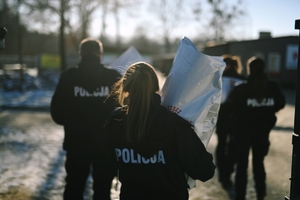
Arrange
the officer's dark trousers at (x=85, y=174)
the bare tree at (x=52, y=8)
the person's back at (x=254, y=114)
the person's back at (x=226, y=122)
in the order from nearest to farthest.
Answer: the officer's dark trousers at (x=85, y=174), the person's back at (x=254, y=114), the person's back at (x=226, y=122), the bare tree at (x=52, y=8)

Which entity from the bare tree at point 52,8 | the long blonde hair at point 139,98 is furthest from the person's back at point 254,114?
the bare tree at point 52,8

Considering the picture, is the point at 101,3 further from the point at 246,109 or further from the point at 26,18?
the point at 246,109

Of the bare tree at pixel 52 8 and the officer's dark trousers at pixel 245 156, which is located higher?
the bare tree at pixel 52 8

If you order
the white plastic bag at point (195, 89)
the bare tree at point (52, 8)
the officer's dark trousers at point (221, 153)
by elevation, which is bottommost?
the officer's dark trousers at point (221, 153)

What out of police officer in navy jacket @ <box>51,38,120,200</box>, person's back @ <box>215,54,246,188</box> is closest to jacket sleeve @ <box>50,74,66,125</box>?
police officer in navy jacket @ <box>51,38,120,200</box>

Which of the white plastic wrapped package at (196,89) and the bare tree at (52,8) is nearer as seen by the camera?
the white plastic wrapped package at (196,89)

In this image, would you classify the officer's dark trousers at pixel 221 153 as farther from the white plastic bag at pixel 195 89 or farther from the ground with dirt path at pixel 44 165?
the white plastic bag at pixel 195 89

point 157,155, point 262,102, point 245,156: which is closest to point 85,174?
point 157,155

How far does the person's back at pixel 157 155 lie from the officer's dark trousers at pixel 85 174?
4.33 feet

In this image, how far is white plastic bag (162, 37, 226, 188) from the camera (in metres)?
2.41

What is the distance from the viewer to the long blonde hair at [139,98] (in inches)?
87.3

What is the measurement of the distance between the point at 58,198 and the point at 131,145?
9.45ft

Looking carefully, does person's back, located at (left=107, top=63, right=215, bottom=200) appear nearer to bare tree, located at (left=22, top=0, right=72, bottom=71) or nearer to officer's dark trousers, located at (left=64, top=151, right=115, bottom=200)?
officer's dark trousers, located at (left=64, top=151, right=115, bottom=200)

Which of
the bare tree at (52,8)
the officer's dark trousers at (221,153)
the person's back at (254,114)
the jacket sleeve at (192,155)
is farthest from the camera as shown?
the bare tree at (52,8)
